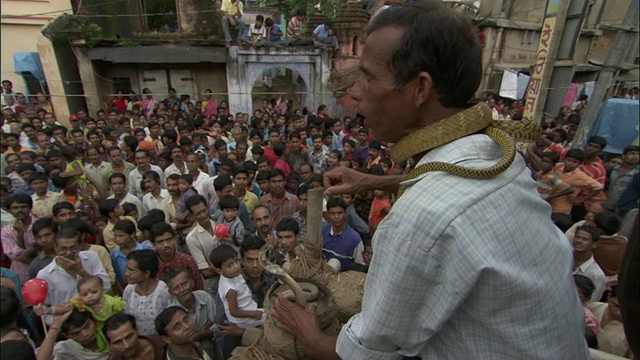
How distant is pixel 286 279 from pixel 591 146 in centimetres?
653

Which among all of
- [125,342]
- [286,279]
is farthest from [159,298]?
[286,279]

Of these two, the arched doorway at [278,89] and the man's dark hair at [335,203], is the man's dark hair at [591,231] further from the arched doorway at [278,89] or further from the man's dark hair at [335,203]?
the arched doorway at [278,89]

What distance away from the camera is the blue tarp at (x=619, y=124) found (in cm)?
1021

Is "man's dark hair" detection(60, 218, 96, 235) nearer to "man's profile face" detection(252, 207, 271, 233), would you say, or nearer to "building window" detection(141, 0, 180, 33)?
"man's profile face" detection(252, 207, 271, 233)

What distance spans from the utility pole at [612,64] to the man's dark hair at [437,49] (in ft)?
27.3

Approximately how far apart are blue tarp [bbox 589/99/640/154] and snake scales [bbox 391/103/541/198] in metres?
11.3

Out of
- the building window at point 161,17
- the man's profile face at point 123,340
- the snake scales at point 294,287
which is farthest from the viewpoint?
the building window at point 161,17

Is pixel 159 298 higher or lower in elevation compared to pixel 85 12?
lower

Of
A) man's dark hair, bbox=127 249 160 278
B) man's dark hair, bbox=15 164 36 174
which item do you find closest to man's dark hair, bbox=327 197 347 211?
man's dark hair, bbox=127 249 160 278

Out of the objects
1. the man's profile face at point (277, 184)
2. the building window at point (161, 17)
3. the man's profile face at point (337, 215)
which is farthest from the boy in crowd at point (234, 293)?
the building window at point (161, 17)

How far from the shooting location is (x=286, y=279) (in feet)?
5.20

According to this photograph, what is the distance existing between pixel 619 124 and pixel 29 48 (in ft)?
69.5

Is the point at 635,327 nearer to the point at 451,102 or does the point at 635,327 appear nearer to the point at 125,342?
the point at 451,102

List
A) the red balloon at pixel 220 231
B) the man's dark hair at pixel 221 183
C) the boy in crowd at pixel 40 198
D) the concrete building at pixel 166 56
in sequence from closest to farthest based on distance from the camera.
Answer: the red balloon at pixel 220 231 → the boy in crowd at pixel 40 198 → the man's dark hair at pixel 221 183 → the concrete building at pixel 166 56
